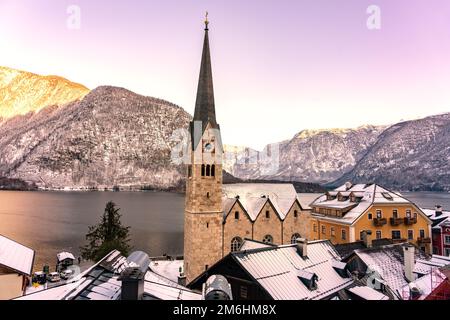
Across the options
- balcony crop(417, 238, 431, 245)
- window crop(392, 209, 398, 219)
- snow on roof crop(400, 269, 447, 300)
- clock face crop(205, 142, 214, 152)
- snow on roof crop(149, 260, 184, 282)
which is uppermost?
clock face crop(205, 142, 214, 152)

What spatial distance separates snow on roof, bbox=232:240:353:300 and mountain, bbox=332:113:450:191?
11778 cm

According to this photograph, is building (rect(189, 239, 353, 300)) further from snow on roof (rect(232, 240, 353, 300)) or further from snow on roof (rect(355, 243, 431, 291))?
snow on roof (rect(355, 243, 431, 291))

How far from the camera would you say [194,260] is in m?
32.7

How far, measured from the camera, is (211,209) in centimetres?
3375

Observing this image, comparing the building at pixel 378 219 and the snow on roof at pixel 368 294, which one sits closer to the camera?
the snow on roof at pixel 368 294

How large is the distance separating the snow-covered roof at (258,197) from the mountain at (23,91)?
22639 mm

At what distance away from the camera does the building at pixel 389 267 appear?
24.0m

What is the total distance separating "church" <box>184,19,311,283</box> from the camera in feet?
109

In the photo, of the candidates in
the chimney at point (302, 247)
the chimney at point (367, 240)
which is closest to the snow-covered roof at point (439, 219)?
the chimney at point (367, 240)

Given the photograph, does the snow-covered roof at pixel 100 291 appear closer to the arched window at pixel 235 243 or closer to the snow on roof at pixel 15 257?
the snow on roof at pixel 15 257

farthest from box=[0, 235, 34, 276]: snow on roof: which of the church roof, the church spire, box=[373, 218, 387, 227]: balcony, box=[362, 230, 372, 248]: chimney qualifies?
box=[373, 218, 387, 227]: balcony

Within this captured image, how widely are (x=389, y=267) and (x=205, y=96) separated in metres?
22.9
